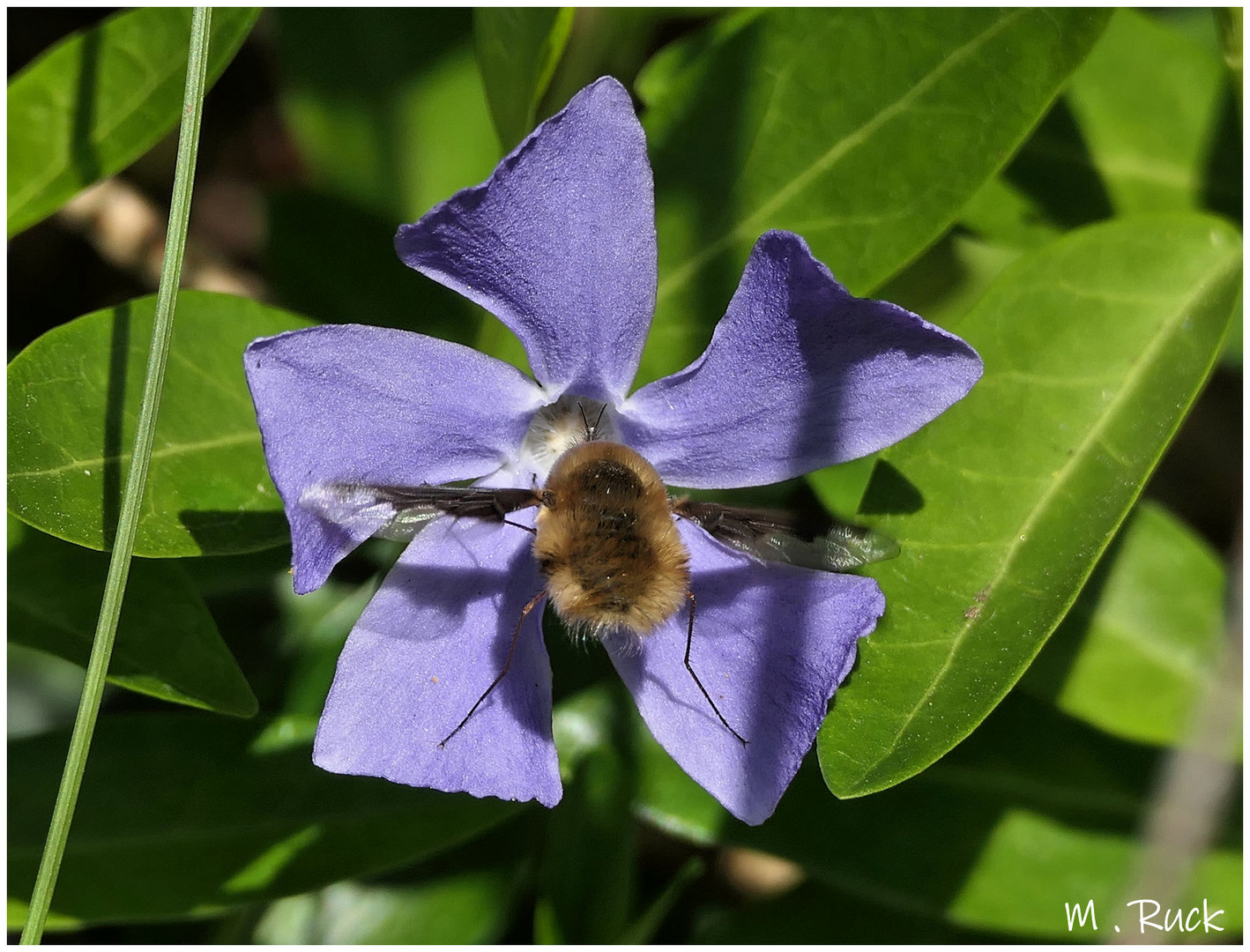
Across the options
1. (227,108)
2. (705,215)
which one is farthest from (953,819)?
(227,108)

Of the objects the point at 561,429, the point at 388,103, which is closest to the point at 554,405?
the point at 561,429

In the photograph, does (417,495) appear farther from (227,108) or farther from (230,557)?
(227,108)

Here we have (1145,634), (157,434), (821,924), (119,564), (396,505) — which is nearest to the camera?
(396,505)

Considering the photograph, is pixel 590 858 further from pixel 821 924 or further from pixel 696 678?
pixel 821 924

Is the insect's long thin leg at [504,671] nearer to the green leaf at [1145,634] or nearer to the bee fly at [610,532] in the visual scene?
the bee fly at [610,532]

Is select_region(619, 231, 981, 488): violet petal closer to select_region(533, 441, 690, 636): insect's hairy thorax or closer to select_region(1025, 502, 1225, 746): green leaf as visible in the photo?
select_region(533, 441, 690, 636): insect's hairy thorax

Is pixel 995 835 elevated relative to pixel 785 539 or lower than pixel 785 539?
lower
